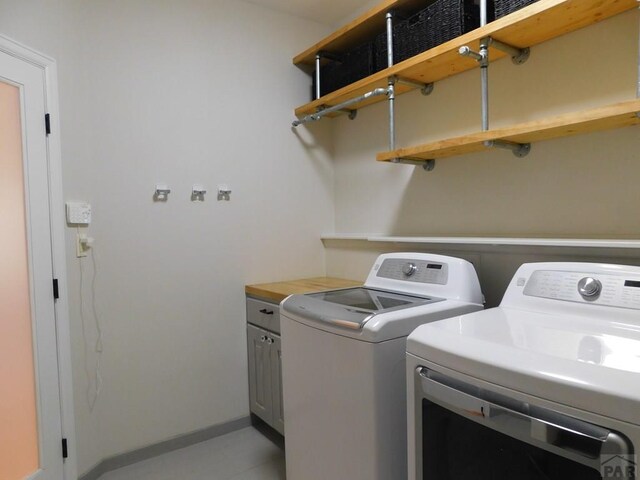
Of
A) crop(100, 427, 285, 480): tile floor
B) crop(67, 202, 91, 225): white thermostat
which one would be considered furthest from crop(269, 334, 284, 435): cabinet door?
crop(67, 202, 91, 225): white thermostat

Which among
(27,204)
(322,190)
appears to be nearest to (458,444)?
(27,204)

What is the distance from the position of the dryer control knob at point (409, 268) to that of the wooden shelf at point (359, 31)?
1.32 m

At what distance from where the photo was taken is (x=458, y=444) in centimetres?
107

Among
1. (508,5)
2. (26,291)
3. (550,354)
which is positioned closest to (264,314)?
(26,291)

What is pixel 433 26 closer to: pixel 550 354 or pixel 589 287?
pixel 589 287

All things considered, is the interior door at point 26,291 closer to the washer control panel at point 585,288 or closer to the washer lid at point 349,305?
the washer lid at point 349,305

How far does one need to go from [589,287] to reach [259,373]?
180cm

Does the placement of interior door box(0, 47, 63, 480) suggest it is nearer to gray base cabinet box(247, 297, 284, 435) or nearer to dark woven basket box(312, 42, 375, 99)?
gray base cabinet box(247, 297, 284, 435)

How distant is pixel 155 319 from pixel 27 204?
88cm

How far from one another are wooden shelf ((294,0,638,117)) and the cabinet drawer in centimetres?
132

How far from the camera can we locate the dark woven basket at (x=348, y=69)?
2.27m

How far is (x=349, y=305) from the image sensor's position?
5.21 ft

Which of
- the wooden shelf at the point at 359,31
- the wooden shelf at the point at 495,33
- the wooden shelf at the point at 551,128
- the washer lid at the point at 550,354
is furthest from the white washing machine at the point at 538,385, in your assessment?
the wooden shelf at the point at 359,31

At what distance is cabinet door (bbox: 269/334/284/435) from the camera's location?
219 cm
